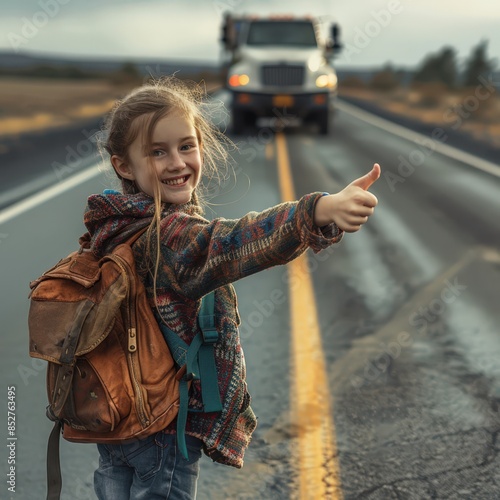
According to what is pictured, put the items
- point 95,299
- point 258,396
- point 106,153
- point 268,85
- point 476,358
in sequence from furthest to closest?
point 268,85 < point 476,358 < point 258,396 < point 106,153 < point 95,299

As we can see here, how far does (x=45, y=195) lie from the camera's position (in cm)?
1093

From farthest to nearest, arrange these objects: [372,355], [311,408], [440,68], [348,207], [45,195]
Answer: [440,68] → [45,195] → [372,355] → [311,408] → [348,207]

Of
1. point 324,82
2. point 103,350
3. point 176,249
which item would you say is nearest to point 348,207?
point 176,249

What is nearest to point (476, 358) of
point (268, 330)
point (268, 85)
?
point (268, 330)

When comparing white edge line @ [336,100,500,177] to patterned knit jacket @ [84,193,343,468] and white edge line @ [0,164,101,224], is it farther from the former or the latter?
patterned knit jacket @ [84,193,343,468]

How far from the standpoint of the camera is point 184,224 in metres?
2.25

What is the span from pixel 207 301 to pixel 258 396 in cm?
233

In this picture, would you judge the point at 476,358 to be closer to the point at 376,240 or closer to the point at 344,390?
the point at 344,390

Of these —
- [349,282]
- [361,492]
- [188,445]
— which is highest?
[349,282]

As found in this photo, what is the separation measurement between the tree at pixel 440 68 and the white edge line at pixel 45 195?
42.0m

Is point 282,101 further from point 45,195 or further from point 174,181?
point 174,181

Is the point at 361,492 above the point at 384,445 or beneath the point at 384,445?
beneath

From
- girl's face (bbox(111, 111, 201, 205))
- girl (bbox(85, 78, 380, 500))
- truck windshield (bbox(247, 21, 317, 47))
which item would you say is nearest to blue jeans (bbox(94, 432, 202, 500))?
girl (bbox(85, 78, 380, 500))

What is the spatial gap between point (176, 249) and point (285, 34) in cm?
1994
